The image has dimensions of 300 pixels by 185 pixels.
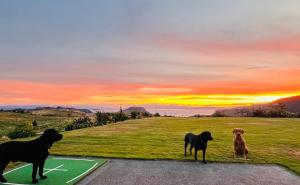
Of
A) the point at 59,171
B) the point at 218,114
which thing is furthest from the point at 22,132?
the point at 218,114

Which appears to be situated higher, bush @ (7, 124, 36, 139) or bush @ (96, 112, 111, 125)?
bush @ (96, 112, 111, 125)

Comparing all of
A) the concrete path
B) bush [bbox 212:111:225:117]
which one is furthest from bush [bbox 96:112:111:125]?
the concrete path

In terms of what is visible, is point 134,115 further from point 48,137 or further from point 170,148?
point 48,137

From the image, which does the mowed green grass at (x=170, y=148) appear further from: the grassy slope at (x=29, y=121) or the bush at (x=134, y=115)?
the bush at (x=134, y=115)

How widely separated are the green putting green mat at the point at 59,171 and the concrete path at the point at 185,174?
16.5 inches

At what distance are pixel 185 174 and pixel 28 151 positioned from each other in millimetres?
5175

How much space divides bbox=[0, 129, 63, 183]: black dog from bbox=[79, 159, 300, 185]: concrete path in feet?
4.88

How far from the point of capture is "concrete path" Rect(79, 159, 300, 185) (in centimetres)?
975

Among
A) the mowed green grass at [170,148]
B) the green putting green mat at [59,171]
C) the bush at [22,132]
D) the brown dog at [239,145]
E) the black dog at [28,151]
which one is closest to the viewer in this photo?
the black dog at [28,151]

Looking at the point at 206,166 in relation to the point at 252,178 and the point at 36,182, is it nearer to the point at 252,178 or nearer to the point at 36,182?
the point at 252,178

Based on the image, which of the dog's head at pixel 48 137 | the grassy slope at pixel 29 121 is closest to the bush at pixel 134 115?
the grassy slope at pixel 29 121

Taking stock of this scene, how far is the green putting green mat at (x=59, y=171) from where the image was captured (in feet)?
31.7

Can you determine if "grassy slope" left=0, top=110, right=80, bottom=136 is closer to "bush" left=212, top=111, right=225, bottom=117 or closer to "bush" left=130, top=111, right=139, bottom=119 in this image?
"bush" left=130, top=111, right=139, bottom=119

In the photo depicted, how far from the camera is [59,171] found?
35.6ft
